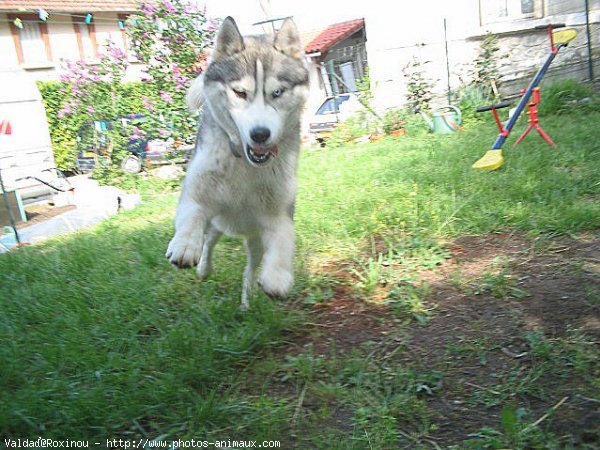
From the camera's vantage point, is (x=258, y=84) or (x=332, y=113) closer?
(x=258, y=84)

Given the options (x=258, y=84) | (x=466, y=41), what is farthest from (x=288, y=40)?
(x=466, y=41)

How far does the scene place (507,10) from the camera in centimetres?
1025

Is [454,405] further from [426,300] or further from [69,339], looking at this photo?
[69,339]

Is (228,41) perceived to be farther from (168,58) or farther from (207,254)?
(168,58)

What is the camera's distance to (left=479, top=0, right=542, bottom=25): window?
33.0ft

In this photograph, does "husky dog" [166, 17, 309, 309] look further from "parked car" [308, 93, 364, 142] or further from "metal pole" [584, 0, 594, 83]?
"metal pole" [584, 0, 594, 83]

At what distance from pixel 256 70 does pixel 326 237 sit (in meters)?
1.64

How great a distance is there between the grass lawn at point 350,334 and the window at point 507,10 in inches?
278

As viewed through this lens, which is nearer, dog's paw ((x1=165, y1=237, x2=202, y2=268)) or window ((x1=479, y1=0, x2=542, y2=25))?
dog's paw ((x1=165, y1=237, x2=202, y2=268))

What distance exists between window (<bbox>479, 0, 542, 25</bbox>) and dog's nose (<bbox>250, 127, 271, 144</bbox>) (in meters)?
9.59

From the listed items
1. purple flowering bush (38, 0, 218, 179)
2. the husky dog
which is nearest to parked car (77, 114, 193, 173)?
purple flowering bush (38, 0, 218, 179)

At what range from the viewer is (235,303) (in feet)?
9.37

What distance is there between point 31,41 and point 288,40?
65.6 feet

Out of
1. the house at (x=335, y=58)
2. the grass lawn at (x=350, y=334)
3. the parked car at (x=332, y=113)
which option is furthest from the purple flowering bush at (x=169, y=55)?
the grass lawn at (x=350, y=334)
